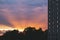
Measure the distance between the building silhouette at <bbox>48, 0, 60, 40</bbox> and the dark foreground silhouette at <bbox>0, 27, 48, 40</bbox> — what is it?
13.2 feet

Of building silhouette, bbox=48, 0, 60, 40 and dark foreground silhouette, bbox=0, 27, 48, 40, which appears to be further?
dark foreground silhouette, bbox=0, 27, 48, 40

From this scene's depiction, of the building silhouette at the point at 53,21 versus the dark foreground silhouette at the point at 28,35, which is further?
the dark foreground silhouette at the point at 28,35

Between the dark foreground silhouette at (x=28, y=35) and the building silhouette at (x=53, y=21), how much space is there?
4.03 metres

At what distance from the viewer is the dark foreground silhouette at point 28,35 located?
120875mm

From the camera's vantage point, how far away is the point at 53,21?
121875 millimetres

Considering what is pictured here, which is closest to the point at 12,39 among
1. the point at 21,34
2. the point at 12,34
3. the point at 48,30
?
the point at 12,34

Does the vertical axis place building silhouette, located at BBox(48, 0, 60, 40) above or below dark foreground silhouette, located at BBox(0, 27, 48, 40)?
above

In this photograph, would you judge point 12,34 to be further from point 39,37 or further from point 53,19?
point 53,19

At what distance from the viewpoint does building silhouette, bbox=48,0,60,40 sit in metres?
120

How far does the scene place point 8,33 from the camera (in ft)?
400

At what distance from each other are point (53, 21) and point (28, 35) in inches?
608

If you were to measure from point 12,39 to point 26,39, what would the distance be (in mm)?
7257

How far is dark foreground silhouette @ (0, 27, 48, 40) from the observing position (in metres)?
121

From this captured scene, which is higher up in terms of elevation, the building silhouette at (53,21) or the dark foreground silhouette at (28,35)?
the building silhouette at (53,21)
